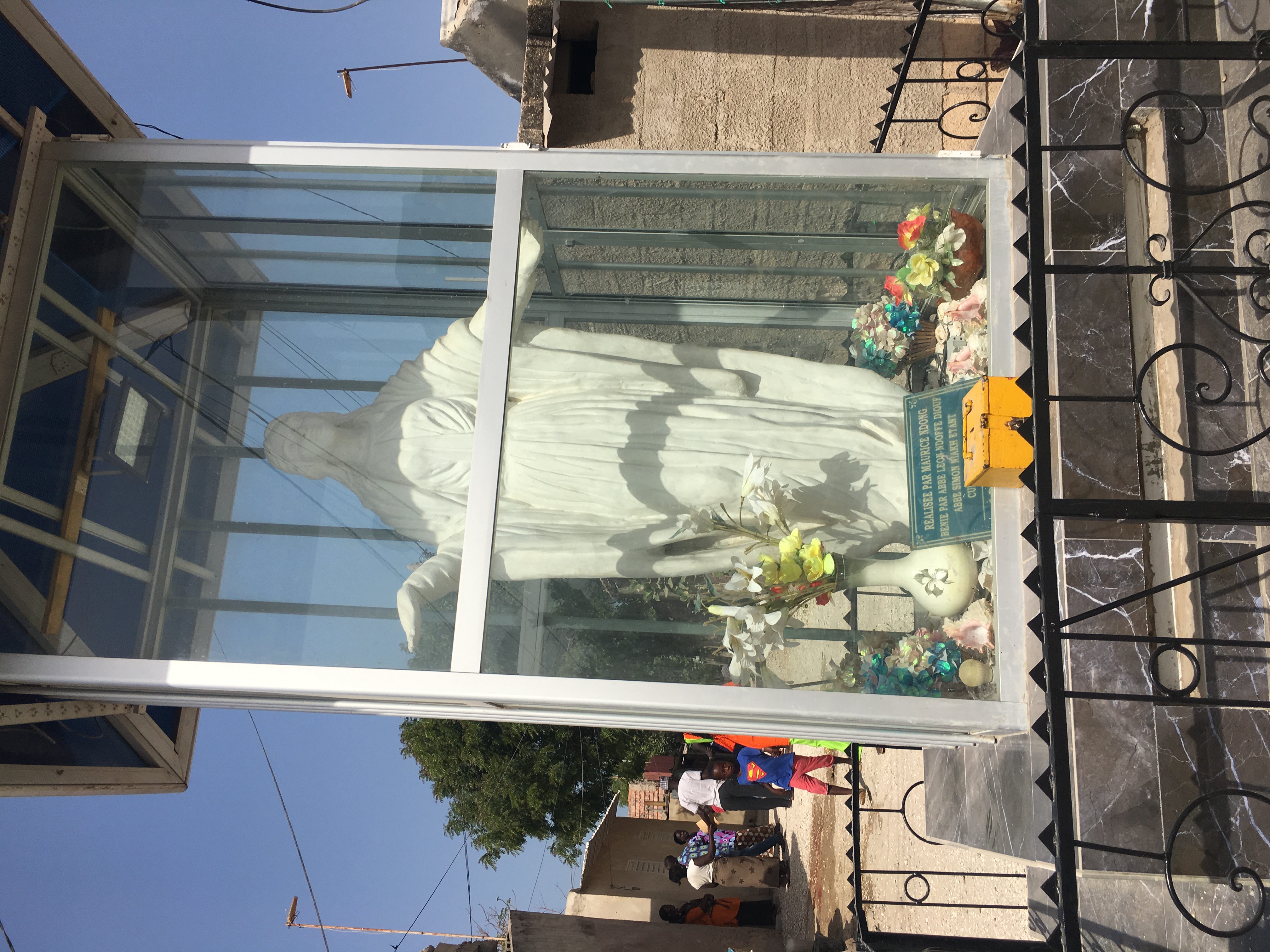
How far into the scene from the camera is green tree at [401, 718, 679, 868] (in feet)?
34.8

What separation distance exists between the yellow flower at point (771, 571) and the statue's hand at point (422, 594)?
104 centimetres

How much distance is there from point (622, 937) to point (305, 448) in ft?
22.0

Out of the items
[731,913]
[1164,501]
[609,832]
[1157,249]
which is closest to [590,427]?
[1164,501]

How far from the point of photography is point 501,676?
304 centimetres

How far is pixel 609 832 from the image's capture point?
476 inches

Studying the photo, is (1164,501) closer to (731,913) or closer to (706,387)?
(706,387)

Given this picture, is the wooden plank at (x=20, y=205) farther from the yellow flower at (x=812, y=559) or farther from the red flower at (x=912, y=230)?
the red flower at (x=912, y=230)

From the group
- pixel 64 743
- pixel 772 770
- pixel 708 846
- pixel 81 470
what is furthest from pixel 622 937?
pixel 81 470

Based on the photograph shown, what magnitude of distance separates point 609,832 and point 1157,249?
10716 mm

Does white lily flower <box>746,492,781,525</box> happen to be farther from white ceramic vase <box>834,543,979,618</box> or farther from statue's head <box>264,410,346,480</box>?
statue's head <box>264,410,346,480</box>

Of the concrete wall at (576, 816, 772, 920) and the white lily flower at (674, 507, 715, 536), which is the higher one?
the white lily flower at (674, 507, 715, 536)

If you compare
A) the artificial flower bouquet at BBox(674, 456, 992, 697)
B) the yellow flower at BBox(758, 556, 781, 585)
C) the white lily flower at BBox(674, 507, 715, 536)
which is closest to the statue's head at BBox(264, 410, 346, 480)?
the white lily flower at BBox(674, 507, 715, 536)

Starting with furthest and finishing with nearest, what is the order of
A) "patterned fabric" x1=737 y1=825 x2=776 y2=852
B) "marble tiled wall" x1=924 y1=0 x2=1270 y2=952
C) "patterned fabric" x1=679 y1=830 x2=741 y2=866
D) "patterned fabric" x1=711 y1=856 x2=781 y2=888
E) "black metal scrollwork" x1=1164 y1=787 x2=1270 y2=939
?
"patterned fabric" x1=711 y1=856 x2=781 y2=888
"patterned fabric" x1=737 y1=825 x2=776 y2=852
"patterned fabric" x1=679 y1=830 x2=741 y2=866
"marble tiled wall" x1=924 y1=0 x2=1270 y2=952
"black metal scrollwork" x1=1164 y1=787 x2=1270 y2=939

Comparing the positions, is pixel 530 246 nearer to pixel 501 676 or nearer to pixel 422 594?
pixel 422 594
